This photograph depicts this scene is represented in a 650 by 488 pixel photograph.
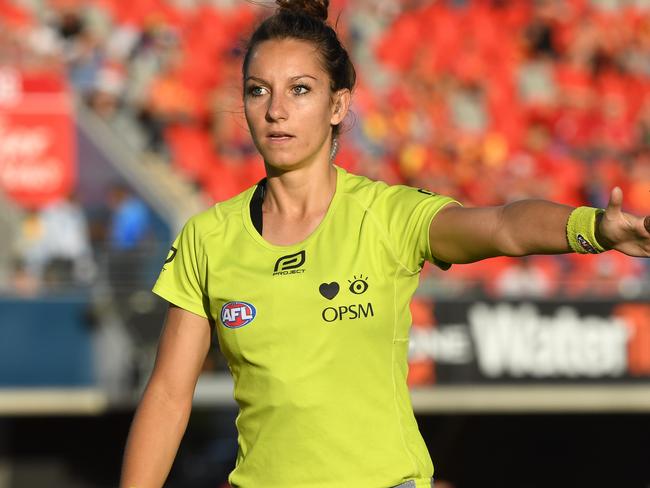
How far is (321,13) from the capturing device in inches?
126

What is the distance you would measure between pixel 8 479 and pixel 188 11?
17.7 feet

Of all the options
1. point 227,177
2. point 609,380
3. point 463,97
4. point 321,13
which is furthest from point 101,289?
point 321,13

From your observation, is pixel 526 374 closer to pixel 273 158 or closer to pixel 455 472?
pixel 455 472

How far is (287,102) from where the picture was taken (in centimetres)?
297

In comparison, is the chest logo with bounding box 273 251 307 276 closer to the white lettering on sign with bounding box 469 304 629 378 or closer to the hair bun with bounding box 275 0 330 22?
the hair bun with bounding box 275 0 330 22

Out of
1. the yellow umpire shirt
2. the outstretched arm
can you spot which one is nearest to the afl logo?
the yellow umpire shirt

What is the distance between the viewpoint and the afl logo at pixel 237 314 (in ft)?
9.53

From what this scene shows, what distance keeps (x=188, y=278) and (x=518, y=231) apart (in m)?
0.89

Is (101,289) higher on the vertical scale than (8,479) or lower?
higher

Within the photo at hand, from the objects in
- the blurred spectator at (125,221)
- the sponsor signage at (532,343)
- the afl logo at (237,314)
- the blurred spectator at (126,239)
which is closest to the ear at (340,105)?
the afl logo at (237,314)

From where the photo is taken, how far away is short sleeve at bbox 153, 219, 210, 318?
121 inches

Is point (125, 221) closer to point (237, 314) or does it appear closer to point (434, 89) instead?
point (434, 89)

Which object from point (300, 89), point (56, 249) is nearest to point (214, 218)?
point (300, 89)

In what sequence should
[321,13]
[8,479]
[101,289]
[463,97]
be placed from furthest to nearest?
[463,97] → [8,479] → [101,289] → [321,13]
